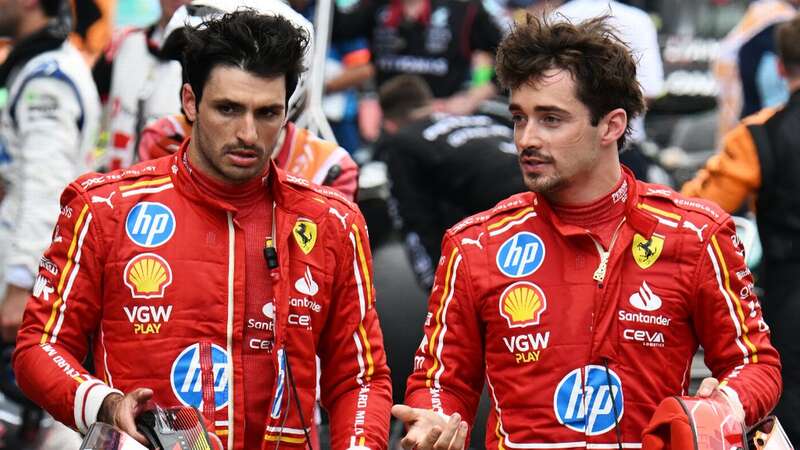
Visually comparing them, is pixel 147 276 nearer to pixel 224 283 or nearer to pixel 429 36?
pixel 224 283

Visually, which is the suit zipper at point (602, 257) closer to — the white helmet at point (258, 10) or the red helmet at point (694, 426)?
the red helmet at point (694, 426)

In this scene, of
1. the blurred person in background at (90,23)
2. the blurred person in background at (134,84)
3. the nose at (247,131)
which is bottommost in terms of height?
the nose at (247,131)

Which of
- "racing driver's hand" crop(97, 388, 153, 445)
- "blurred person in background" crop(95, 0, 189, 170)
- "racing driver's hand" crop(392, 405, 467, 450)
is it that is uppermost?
"blurred person in background" crop(95, 0, 189, 170)

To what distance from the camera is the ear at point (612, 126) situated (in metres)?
5.54

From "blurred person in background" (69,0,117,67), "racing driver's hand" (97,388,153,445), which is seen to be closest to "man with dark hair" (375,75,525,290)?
"blurred person in background" (69,0,117,67)

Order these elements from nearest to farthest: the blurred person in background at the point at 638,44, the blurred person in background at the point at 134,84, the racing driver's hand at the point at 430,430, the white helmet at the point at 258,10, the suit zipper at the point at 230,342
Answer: the racing driver's hand at the point at 430,430, the suit zipper at the point at 230,342, the white helmet at the point at 258,10, the blurred person in background at the point at 134,84, the blurred person in background at the point at 638,44

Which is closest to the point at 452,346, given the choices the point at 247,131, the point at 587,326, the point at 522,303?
the point at 522,303

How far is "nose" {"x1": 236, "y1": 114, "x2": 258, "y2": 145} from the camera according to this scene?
5355 millimetres

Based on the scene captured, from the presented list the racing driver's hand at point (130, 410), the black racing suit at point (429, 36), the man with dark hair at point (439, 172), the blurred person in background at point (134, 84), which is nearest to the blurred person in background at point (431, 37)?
the black racing suit at point (429, 36)

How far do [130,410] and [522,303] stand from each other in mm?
1228

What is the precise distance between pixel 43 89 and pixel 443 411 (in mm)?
3455

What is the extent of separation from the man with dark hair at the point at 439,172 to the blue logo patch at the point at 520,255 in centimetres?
421

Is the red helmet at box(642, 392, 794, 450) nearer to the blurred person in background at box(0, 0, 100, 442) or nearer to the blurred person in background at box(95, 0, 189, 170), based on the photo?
the blurred person in background at box(0, 0, 100, 442)

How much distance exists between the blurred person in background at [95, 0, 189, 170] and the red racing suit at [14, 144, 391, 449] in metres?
2.61
